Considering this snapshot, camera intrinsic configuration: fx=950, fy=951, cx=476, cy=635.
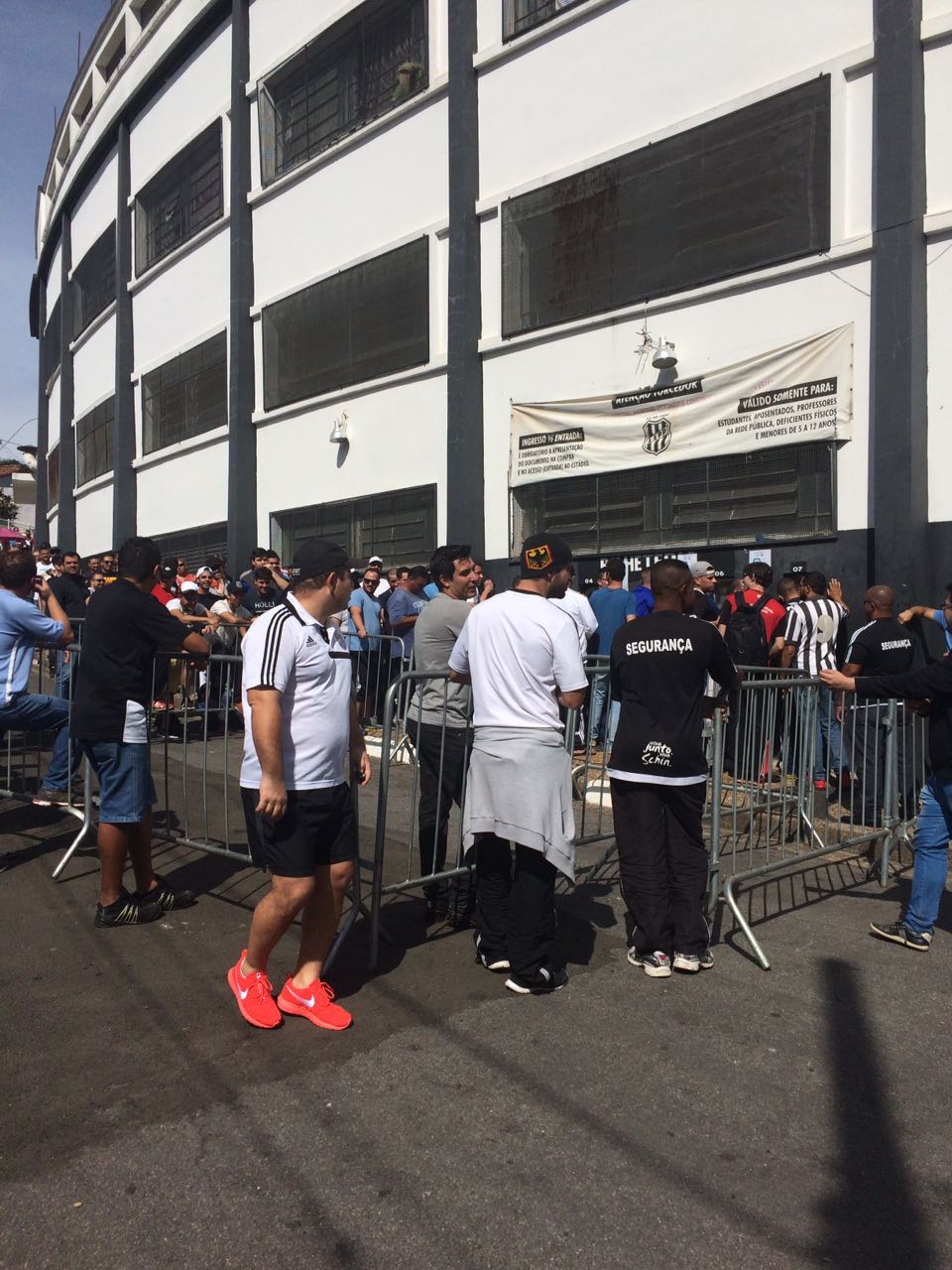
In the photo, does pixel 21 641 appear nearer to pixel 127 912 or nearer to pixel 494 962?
pixel 127 912

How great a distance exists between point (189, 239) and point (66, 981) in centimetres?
1793

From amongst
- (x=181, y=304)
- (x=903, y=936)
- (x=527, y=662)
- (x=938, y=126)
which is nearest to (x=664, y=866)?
(x=527, y=662)

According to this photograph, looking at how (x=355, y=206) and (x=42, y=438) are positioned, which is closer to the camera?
(x=355, y=206)

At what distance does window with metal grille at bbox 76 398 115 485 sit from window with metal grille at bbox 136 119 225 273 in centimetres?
395

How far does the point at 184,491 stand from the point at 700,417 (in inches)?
495

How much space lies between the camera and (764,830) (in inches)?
243

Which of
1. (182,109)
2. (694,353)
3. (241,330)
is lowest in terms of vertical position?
(694,353)

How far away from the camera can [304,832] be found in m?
3.96

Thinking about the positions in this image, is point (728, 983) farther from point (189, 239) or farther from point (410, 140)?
point (189, 239)

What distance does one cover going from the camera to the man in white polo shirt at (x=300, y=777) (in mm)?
3844

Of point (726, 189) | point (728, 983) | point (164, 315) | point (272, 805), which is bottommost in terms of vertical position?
point (728, 983)

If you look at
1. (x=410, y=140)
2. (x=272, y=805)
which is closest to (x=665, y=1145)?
(x=272, y=805)

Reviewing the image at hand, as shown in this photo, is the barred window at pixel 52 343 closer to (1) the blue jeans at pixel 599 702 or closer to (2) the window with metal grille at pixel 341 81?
(2) the window with metal grille at pixel 341 81

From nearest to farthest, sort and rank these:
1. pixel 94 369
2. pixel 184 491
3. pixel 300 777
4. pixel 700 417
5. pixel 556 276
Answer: pixel 300 777, pixel 700 417, pixel 556 276, pixel 184 491, pixel 94 369
